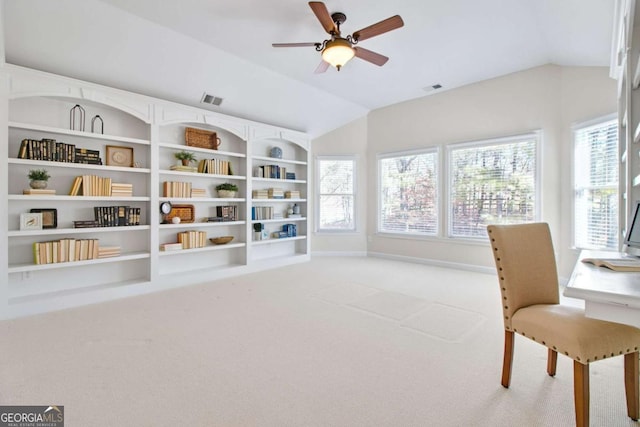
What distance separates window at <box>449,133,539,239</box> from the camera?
183 inches

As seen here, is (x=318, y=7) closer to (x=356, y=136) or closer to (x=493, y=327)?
(x=493, y=327)

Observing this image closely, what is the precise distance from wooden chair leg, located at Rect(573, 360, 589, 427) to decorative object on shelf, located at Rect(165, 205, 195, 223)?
15.0 ft

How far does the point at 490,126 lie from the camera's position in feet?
16.4

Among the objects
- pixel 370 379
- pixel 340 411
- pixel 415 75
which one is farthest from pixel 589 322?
pixel 415 75

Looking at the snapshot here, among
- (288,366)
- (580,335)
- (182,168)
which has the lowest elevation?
(288,366)

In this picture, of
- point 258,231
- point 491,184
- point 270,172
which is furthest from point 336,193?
point 491,184

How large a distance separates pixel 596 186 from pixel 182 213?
5.71m

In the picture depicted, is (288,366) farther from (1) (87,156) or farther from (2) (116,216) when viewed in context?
(1) (87,156)

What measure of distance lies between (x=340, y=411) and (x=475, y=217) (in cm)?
446

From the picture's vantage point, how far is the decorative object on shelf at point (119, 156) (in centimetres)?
392

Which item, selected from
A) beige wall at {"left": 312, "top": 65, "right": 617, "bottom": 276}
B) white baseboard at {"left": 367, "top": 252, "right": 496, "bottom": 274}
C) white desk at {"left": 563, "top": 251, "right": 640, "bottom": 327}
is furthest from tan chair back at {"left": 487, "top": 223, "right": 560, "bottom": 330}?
white baseboard at {"left": 367, "top": 252, "right": 496, "bottom": 274}

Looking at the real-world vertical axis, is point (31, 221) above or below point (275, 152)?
below

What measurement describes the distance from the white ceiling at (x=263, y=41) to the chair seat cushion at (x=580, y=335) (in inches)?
113

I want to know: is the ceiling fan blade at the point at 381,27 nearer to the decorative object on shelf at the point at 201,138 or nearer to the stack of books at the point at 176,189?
the decorative object on shelf at the point at 201,138
